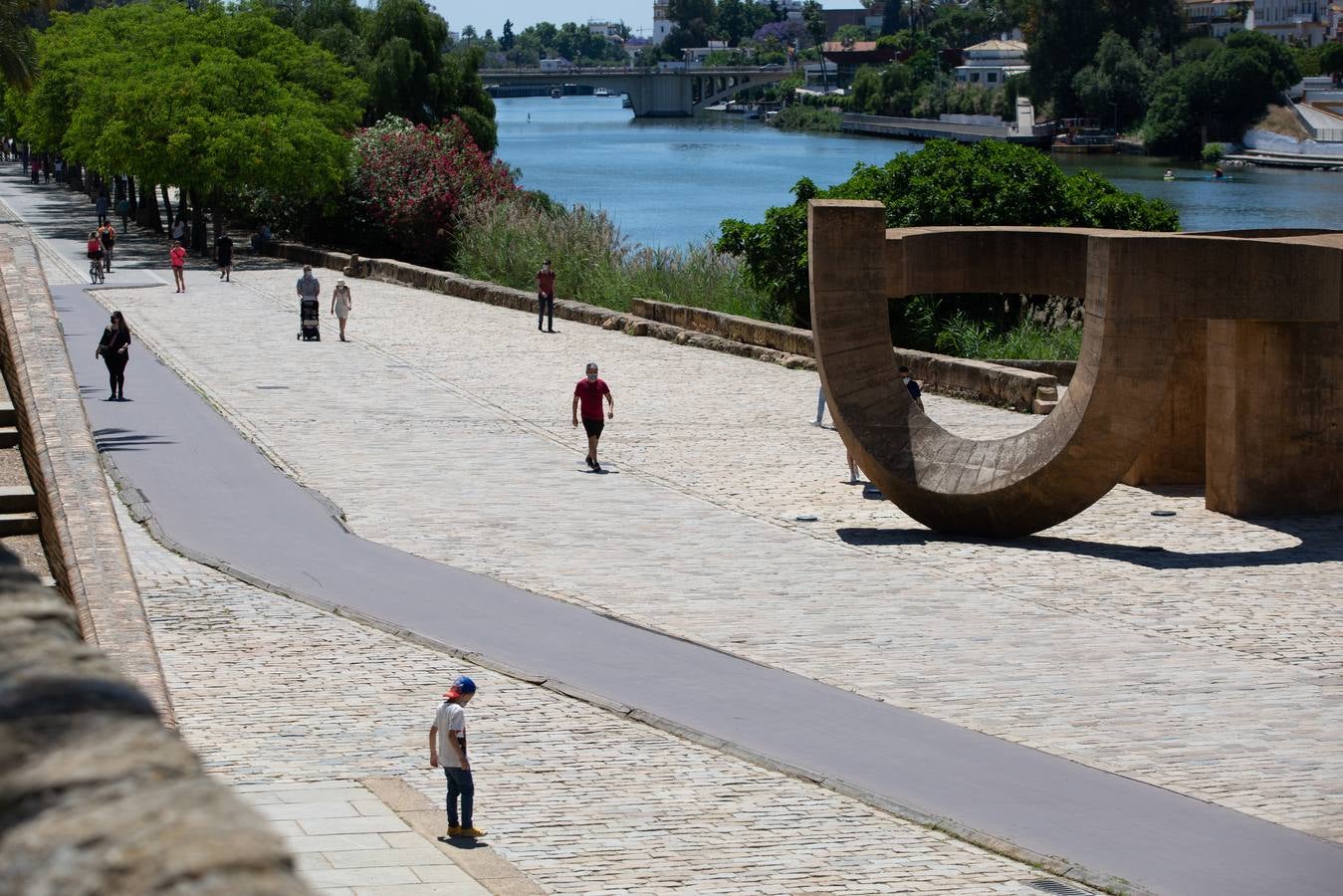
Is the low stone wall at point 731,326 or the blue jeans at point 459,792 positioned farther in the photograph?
the low stone wall at point 731,326

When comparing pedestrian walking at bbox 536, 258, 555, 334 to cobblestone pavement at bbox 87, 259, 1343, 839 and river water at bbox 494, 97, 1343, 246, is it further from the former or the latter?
river water at bbox 494, 97, 1343, 246

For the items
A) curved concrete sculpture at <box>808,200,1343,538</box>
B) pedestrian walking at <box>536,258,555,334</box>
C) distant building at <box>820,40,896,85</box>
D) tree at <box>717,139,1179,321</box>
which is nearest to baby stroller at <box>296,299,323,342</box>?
pedestrian walking at <box>536,258,555,334</box>

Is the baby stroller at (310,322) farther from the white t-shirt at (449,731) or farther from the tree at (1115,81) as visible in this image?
the tree at (1115,81)

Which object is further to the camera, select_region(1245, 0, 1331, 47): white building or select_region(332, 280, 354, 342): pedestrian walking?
select_region(1245, 0, 1331, 47): white building

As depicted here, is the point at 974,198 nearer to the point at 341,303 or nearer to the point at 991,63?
the point at 341,303

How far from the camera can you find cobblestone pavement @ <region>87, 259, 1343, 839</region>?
11242mm

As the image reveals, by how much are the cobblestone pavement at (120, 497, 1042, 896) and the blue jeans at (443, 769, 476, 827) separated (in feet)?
0.83

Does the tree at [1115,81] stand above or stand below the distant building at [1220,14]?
below

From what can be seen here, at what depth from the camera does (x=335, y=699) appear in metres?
11.5

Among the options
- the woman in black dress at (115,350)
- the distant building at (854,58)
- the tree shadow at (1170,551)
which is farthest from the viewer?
the distant building at (854,58)

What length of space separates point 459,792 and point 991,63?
492 ft

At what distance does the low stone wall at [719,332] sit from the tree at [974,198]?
1.79 meters

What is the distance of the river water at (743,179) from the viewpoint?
6869 cm

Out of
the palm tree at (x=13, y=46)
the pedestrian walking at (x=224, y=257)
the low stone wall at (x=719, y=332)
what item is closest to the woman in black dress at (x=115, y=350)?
the low stone wall at (x=719, y=332)
